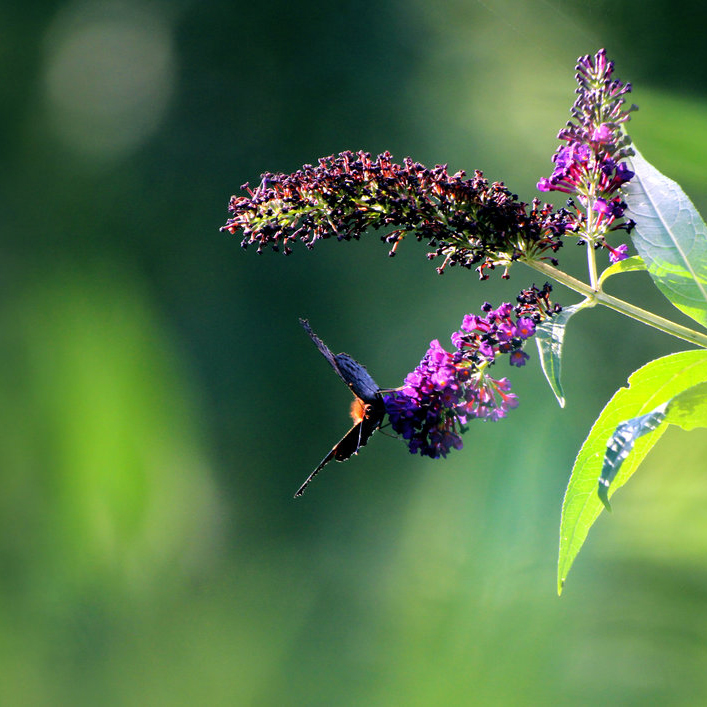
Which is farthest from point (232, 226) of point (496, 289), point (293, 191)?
point (496, 289)

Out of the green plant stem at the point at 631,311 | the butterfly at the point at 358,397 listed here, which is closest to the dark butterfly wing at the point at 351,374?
the butterfly at the point at 358,397

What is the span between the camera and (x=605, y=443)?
1.59 ft

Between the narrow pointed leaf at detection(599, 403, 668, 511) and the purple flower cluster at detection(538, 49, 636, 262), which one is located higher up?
the purple flower cluster at detection(538, 49, 636, 262)

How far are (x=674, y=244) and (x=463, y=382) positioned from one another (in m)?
0.18

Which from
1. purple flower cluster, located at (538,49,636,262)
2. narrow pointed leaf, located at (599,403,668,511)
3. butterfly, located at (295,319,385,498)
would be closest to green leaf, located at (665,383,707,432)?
narrow pointed leaf, located at (599,403,668,511)

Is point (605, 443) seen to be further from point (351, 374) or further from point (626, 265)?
point (351, 374)

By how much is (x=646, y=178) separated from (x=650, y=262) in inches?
2.5

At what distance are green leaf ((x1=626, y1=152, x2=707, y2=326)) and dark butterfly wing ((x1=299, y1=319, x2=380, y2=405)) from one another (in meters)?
0.30

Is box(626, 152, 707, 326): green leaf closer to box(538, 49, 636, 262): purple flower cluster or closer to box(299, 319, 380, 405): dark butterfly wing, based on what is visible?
box(538, 49, 636, 262): purple flower cluster

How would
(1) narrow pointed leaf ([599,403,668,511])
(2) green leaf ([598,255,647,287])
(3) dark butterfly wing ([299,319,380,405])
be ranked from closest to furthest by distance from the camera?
(1) narrow pointed leaf ([599,403,668,511])
(2) green leaf ([598,255,647,287])
(3) dark butterfly wing ([299,319,380,405])

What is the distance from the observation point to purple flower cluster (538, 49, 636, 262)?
0.48m

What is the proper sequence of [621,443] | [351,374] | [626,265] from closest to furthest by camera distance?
[621,443] < [626,265] < [351,374]

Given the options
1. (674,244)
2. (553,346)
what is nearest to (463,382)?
(553,346)

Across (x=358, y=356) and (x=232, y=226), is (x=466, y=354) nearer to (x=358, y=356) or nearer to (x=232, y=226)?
(x=232, y=226)
